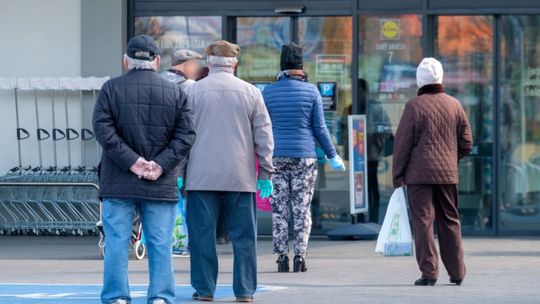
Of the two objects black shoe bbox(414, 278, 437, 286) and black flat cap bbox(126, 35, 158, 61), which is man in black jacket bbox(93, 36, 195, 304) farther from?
black shoe bbox(414, 278, 437, 286)

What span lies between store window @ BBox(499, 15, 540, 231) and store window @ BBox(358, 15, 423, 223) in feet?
3.50

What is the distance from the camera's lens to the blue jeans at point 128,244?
8.31 meters

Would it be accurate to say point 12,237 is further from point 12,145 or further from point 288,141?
point 288,141

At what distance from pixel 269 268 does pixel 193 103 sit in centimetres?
322

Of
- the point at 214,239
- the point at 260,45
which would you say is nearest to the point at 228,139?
the point at 214,239

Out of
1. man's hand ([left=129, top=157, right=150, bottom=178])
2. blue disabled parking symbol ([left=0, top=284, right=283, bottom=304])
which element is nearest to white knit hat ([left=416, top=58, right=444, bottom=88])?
blue disabled parking symbol ([left=0, top=284, right=283, bottom=304])

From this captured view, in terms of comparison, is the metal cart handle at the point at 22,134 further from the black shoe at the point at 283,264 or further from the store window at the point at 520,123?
the store window at the point at 520,123

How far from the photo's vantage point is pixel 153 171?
8.29 meters

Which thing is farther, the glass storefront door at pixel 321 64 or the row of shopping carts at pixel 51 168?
the glass storefront door at pixel 321 64

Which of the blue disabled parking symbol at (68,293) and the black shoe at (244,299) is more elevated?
the black shoe at (244,299)

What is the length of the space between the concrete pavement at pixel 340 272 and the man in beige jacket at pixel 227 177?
31 centimetres

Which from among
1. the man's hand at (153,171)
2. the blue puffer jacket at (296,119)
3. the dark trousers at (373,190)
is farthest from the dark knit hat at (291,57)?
the dark trousers at (373,190)

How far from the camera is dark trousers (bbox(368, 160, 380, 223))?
1565 centimetres

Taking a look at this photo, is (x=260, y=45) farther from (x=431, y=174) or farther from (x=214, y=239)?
(x=214, y=239)
